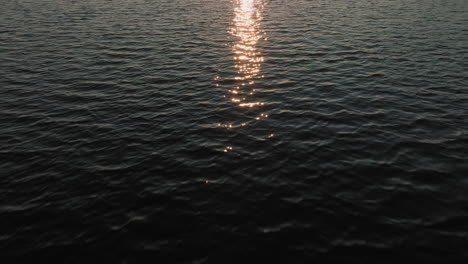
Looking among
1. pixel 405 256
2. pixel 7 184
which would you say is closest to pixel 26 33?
pixel 7 184

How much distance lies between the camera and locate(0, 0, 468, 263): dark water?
12086 millimetres

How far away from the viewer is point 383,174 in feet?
51.1

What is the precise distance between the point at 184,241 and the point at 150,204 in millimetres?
2790

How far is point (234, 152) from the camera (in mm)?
17672

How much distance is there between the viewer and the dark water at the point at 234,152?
12.1 m

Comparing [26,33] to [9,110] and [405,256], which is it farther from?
[405,256]

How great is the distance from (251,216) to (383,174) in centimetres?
703

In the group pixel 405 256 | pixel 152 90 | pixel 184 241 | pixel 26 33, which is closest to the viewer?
pixel 405 256

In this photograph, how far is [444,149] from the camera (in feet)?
56.7

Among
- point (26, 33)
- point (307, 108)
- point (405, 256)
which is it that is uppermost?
point (26, 33)

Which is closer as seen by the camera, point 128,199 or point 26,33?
point 128,199

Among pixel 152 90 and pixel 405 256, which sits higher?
pixel 152 90

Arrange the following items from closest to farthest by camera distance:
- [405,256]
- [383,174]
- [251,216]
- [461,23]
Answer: [405,256], [251,216], [383,174], [461,23]

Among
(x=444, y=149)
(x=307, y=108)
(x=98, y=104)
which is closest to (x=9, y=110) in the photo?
(x=98, y=104)
